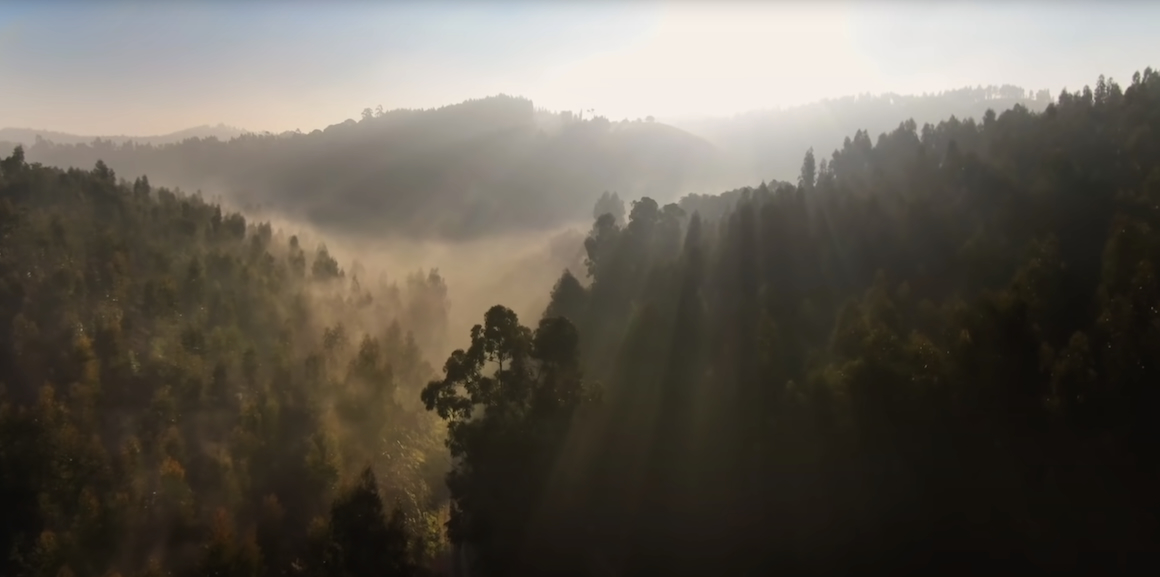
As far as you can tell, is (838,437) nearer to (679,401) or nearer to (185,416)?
(679,401)

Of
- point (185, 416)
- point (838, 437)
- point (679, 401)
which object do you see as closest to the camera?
point (838, 437)

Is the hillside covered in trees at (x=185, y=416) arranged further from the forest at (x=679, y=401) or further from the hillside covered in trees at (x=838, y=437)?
the hillside covered in trees at (x=838, y=437)

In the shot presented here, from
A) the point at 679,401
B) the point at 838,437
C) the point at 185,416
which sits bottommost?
the point at 185,416

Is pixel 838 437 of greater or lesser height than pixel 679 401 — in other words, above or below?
above

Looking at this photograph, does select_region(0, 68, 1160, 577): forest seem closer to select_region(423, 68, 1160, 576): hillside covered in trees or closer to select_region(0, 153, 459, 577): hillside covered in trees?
select_region(423, 68, 1160, 576): hillside covered in trees

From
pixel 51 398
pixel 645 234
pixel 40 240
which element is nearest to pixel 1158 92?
pixel 645 234

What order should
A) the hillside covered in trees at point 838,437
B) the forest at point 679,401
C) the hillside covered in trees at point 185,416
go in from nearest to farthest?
the hillside covered in trees at point 838,437
the forest at point 679,401
the hillside covered in trees at point 185,416

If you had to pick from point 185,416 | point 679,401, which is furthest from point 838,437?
point 185,416

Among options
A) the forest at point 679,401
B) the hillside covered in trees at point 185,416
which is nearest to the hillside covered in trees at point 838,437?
the forest at point 679,401

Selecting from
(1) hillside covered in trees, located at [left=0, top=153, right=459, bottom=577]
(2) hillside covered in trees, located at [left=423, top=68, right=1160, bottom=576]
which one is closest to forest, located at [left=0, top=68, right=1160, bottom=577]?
(2) hillside covered in trees, located at [left=423, top=68, right=1160, bottom=576]
